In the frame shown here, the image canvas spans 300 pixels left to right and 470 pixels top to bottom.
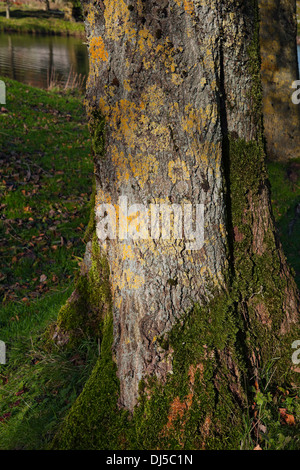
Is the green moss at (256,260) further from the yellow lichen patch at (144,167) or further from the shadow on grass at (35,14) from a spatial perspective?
the shadow on grass at (35,14)

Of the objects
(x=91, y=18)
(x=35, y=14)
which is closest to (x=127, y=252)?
(x=91, y=18)

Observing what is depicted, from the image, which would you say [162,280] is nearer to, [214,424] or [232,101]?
[214,424]

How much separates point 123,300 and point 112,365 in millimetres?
434

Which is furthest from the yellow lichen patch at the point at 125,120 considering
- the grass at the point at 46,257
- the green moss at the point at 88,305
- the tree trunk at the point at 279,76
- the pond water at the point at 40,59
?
the pond water at the point at 40,59

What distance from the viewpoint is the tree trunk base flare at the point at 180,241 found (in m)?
2.36

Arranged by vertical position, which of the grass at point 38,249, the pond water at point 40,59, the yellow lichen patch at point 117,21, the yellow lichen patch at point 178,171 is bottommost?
the grass at point 38,249

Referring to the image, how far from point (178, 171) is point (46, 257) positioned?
3720 mm

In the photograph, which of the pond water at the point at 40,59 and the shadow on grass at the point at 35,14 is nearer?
the pond water at the point at 40,59

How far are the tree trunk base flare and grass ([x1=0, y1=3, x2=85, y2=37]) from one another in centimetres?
3798

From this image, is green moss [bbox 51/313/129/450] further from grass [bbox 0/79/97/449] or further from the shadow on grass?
the shadow on grass

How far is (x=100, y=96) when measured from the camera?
2.61 metres

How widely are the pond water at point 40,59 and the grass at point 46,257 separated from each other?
6.55 meters

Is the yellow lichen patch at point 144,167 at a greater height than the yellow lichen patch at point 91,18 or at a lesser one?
lesser
